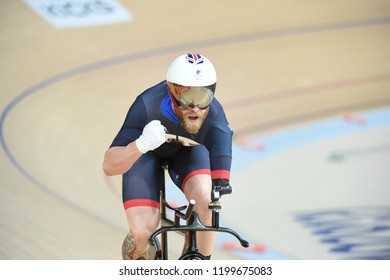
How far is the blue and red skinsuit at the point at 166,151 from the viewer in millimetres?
4328

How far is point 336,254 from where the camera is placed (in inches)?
223

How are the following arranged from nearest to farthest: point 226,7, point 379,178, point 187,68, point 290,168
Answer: point 187,68
point 379,178
point 290,168
point 226,7

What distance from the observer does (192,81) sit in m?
4.21

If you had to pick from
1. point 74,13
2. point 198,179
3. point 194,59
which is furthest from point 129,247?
point 74,13

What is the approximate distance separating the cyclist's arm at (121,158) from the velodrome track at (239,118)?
95cm

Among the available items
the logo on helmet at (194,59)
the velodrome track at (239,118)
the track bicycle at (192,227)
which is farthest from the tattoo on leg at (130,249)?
the logo on helmet at (194,59)

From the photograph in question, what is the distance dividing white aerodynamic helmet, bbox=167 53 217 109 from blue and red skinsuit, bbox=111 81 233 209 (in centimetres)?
14

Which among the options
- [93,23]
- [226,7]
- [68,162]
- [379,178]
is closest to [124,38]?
[93,23]

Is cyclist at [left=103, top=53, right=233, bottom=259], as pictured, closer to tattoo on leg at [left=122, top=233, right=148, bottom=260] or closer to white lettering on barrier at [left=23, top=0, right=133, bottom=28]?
tattoo on leg at [left=122, top=233, right=148, bottom=260]

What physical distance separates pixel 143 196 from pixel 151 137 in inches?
17.7

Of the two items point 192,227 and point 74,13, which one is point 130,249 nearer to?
point 192,227

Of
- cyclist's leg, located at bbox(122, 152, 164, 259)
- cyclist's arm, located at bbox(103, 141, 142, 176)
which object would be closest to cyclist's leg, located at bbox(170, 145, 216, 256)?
cyclist's leg, located at bbox(122, 152, 164, 259)
